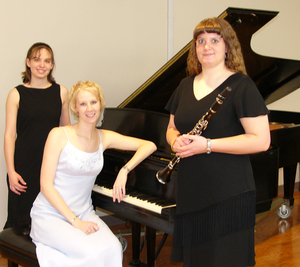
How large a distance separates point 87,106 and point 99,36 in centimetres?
196

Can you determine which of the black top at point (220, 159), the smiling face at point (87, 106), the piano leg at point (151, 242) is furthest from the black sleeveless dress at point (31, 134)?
the black top at point (220, 159)

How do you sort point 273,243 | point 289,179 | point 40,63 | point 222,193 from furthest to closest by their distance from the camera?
point 289,179 → point 273,243 → point 40,63 → point 222,193

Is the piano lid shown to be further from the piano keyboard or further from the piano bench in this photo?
the piano bench

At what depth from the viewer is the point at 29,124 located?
8.64 ft

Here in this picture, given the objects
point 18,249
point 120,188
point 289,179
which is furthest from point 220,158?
point 289,179

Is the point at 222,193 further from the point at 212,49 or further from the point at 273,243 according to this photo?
the point at 273,243

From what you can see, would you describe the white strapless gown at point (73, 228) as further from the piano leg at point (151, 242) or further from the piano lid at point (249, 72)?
the piano lid at point (249, 72)

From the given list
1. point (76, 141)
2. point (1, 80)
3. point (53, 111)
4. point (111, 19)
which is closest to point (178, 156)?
point (76, 141)

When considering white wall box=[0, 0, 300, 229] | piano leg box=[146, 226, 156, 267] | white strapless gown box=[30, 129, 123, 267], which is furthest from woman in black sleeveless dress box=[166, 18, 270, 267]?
white wall box=[0, 0, 300, 229]

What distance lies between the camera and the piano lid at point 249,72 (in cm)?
251

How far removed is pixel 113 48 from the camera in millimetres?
3865

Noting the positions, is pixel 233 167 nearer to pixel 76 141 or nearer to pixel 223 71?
pixel 223 71

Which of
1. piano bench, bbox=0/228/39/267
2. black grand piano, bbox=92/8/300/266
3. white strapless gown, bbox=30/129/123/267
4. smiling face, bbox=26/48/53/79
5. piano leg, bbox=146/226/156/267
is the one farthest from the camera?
smiling face, bbox=26/48/53/79

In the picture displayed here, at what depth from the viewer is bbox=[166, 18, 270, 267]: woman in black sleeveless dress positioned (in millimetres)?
1576
